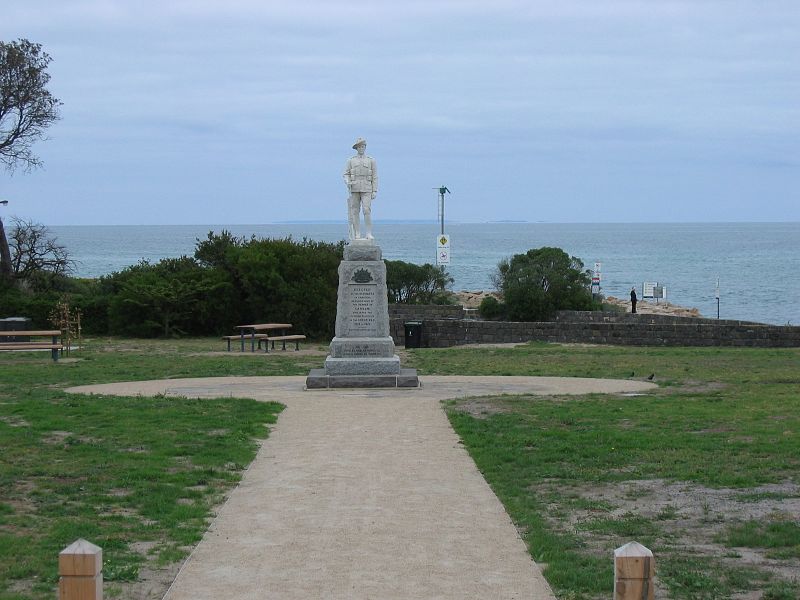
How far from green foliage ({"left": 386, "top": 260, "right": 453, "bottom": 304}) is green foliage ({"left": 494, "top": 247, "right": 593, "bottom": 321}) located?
3953 millimetres

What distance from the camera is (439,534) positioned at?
26.5 feet

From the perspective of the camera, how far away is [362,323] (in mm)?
19766

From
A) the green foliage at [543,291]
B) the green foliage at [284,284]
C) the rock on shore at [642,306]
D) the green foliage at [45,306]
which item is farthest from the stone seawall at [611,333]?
the rock on shore at [642,306]

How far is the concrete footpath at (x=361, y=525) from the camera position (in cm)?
674

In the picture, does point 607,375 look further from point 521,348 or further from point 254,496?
point 254,496

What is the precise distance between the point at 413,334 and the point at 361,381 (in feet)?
43.0

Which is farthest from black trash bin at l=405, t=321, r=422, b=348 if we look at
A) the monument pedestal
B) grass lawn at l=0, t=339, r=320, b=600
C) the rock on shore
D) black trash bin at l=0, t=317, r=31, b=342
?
the rock on shore

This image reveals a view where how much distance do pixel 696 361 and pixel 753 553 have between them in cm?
1724

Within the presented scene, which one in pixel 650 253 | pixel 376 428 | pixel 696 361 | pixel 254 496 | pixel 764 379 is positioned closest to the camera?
pixel 254 496

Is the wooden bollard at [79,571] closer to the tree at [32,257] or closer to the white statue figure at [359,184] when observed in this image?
the white statue figure at [359,184]

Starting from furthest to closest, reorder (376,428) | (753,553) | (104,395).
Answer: (104,395) < (376,428) < (753,553)

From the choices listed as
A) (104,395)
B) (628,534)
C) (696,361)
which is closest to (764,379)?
(696,361)

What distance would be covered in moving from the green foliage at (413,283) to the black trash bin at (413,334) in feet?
37.6

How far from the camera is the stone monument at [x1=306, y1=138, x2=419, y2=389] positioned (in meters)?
19.0
